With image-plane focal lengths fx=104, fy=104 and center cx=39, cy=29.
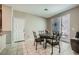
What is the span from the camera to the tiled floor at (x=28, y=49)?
258cm

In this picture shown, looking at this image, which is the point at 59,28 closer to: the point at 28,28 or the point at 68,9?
the point at 68,9

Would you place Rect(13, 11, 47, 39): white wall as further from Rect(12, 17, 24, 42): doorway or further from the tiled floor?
the tiled floor

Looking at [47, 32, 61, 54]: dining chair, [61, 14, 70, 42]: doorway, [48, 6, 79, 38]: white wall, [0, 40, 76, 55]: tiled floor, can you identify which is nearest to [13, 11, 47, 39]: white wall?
[0, 40, 76, 55]: tiled floor

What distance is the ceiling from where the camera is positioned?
102 inches

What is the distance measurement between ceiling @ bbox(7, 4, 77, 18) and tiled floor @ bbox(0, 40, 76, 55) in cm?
80

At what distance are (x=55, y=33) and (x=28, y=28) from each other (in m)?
0.73

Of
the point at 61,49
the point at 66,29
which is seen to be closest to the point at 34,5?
the point at 66,29

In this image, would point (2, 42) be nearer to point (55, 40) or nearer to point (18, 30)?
point (18, 30)

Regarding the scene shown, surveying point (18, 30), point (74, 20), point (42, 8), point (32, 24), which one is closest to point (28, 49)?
point (18, 30)

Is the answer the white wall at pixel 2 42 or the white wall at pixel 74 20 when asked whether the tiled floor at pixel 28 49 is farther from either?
the white wall at pixel 74 20

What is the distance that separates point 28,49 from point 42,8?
1.11 metres

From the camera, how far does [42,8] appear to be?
104 inches

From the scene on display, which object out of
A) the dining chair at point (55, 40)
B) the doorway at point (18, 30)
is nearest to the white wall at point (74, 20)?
the dining chair at point (55, 40)

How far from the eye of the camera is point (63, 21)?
109 inches
